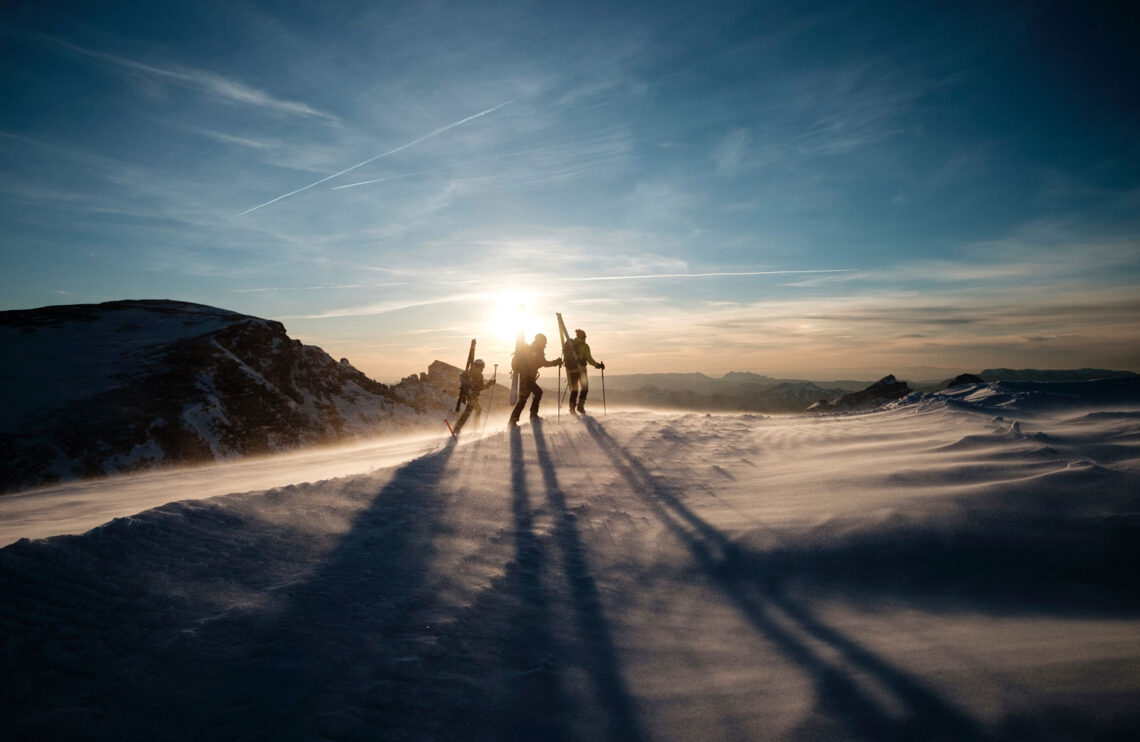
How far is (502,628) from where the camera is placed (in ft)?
9.50

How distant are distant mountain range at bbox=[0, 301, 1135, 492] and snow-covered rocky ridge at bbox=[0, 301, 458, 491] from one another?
37 millimetres

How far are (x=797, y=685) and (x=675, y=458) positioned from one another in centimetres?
528

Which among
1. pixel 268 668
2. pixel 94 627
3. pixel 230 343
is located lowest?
pixel 268 668

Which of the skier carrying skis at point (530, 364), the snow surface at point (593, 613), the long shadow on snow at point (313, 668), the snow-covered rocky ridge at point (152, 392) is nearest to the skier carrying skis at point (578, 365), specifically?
the skier carrying skis at point (530, 364)

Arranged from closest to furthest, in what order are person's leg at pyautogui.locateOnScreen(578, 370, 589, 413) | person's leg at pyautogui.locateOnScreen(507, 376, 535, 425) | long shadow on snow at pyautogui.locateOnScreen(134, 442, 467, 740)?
long shadow on snow at pyautogui.locateOnScreen(134, 442, 467, 740) < person's leg at pyautogui.locateOnScreen(507, 376, 535, 425) < person's leg at pyautogui.locateOnScreen(578, 370, 589, 413)

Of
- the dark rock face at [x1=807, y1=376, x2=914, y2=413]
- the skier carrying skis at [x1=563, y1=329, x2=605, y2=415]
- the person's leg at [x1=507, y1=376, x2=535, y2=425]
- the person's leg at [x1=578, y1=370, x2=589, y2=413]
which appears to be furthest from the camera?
the dark rock face at [x1=807, y1=376, x2=914, y2=413]

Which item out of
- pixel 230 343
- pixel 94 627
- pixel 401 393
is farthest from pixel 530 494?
pixel 401 393

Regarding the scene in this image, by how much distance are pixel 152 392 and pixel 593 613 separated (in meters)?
20.2

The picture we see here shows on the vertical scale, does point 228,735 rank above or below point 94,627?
below

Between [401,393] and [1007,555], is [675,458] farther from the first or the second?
[401,393]

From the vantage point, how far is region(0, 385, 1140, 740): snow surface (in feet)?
7.06

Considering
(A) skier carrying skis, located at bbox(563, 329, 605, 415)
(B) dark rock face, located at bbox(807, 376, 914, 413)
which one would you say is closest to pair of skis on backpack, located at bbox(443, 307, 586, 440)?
(A) skier carrying skis, located at bbox(563, 329, 605, 415)

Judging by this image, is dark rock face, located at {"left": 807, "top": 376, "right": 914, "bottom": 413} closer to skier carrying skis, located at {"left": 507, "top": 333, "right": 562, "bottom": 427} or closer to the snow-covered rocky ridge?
skier carrying skis, located at {"left": 507, "top": 333, "right": 562, "bottom": 427}

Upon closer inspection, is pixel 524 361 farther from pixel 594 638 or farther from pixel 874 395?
pixel 874 395
